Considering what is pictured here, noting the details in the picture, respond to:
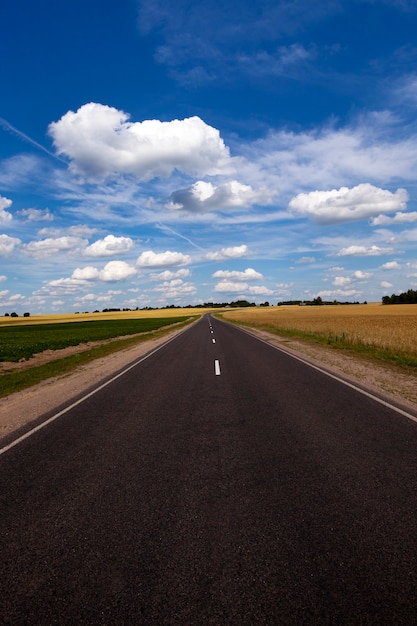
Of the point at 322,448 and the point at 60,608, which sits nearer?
the point at 60,608

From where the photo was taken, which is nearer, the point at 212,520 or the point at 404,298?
the point at 212,520

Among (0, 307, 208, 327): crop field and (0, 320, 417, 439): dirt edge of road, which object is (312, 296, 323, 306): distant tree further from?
(0, 320, 417, 439): dirt edge of road

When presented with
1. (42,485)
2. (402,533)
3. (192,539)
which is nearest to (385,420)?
(402,533)

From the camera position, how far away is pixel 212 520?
139 inches

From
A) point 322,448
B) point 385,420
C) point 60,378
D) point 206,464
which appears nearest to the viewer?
point 206,464

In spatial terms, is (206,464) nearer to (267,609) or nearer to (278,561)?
(278,561)

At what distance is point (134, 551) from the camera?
10.1ft

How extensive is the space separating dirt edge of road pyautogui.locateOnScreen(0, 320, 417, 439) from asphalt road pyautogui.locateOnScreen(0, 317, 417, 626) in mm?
1541

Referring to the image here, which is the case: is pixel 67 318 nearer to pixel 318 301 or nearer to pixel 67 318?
pixel 67 318

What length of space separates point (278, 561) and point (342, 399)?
5834 mm

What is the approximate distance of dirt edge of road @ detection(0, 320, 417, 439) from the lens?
792 cm

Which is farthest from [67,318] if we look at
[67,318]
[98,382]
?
[98,382]

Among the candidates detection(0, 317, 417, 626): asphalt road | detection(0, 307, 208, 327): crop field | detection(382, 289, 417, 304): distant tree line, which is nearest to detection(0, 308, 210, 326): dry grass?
detection(0, 307, 208, 327): crop field

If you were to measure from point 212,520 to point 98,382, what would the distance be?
8378 mm
